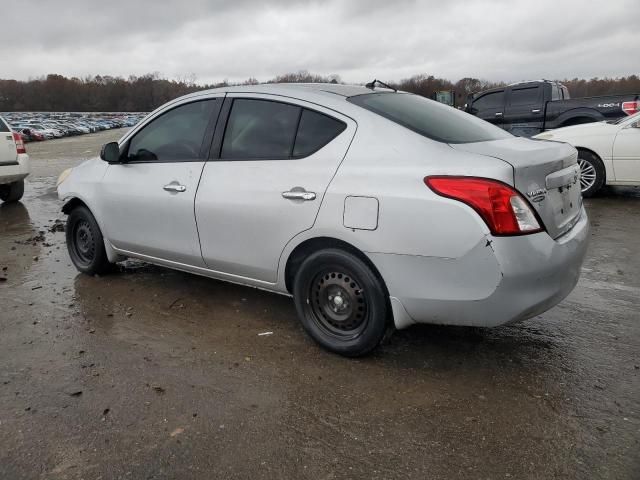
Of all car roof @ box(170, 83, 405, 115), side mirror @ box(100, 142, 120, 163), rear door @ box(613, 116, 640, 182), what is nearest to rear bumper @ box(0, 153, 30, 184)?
side mirror @ box(100, 142, 120, 163)

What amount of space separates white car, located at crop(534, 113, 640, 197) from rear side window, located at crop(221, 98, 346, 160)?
18.8ft

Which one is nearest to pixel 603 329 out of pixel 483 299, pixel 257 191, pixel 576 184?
pixel 576 184

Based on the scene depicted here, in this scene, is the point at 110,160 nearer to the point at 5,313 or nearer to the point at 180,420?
the point at 5,313

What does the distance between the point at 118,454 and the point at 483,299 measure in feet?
6.24

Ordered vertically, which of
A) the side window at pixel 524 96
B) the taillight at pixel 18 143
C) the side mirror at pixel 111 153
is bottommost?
the taillight at pixel 18 143

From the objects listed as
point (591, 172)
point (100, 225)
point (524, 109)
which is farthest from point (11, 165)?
point (524, 109)

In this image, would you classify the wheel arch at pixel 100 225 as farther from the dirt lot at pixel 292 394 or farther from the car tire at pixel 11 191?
the car tire at pixel 11 191

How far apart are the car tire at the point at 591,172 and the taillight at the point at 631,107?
4256 mm

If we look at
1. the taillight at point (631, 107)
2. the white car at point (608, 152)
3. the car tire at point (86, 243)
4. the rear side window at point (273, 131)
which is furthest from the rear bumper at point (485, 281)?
the taillight at point (631, 107)

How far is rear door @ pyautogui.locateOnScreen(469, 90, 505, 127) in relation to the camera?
14180mm

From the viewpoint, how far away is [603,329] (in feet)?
11.9

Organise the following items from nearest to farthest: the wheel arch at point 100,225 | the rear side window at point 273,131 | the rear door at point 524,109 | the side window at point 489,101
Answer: the rear side window at point 273,131
the wheel arch at point 100,225
the rear door at point 524,109
the side window at point 489,101

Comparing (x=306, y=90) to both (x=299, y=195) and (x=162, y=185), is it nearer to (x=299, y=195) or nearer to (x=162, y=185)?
(x=299, y=195)

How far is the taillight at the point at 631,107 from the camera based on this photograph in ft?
36.6
